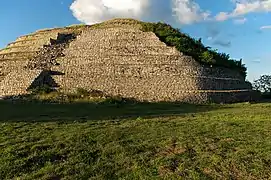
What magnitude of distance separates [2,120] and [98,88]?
1323cm

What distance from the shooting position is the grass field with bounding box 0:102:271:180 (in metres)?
8.27

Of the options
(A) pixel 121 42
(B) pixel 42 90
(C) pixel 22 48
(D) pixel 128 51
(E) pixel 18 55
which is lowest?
(B) pixel 42 90

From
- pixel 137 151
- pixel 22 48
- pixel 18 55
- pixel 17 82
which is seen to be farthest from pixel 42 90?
pixel 137 151

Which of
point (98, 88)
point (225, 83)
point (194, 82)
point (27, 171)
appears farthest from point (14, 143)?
point (225, 83)

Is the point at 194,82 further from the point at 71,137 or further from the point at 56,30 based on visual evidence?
the point at 71,137

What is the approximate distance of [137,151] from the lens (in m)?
9.76

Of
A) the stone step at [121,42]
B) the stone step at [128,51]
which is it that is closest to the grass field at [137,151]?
the stone step at [128,51]

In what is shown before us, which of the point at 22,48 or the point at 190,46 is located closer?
the point at 190,46

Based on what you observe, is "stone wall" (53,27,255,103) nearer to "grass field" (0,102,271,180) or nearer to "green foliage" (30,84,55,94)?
"green foliage" (30,84,55,94)

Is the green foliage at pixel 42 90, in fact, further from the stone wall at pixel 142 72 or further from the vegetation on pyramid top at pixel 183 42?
the vegetation on pyramid top at pixel 183 42

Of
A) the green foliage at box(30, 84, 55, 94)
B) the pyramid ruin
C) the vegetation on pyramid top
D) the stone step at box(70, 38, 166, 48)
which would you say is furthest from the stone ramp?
the vegetation on pyramid top

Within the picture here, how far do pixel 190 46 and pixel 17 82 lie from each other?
1369 cm

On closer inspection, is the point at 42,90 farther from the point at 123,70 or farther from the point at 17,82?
the point at 123,70

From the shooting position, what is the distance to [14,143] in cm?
1074
